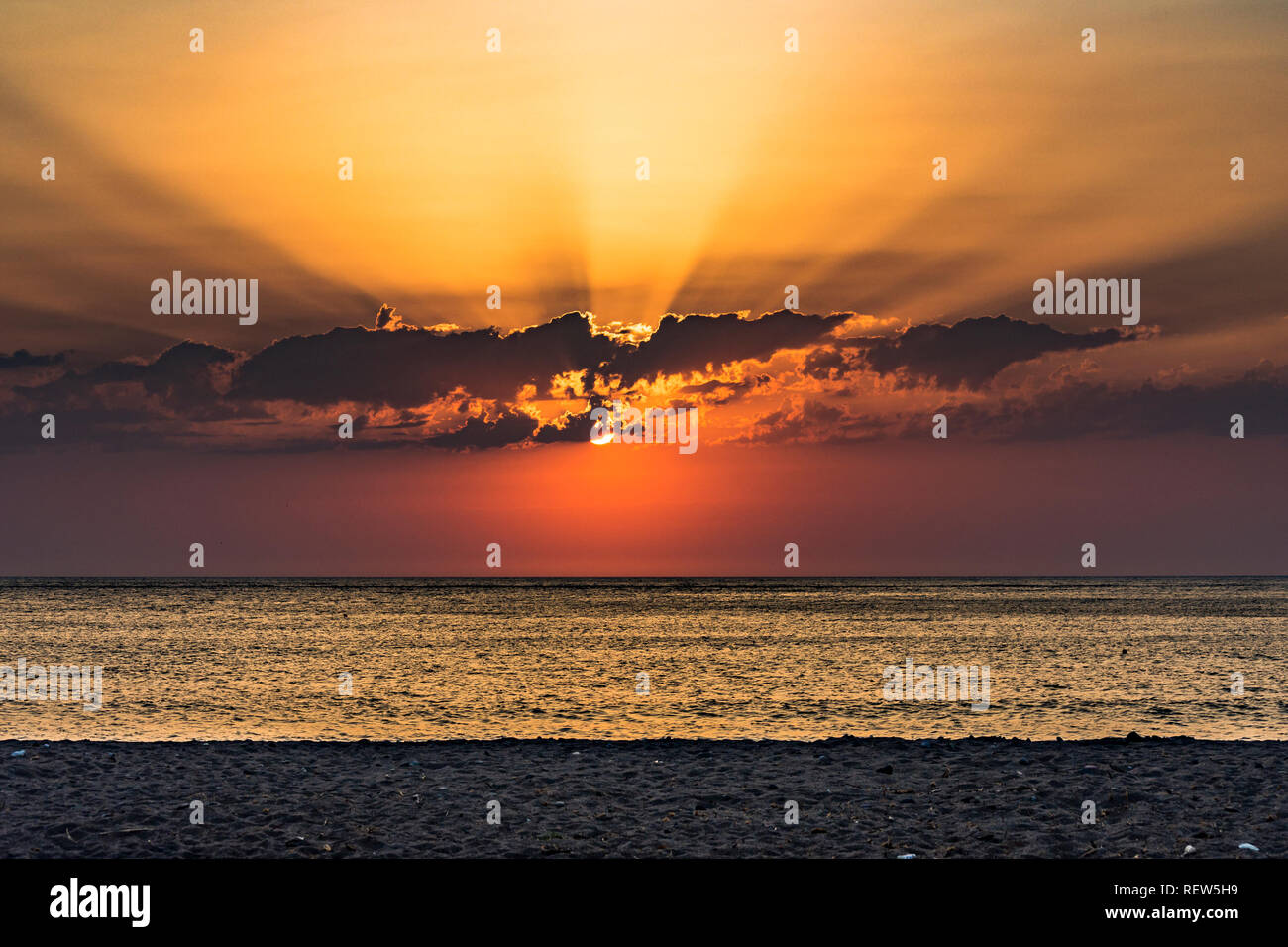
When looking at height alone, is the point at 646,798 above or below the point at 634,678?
above

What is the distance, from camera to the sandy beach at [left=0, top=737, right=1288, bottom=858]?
562 inches

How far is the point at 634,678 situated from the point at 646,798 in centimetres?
2395

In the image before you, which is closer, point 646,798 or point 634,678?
point 646,798

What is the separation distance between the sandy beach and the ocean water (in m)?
5.30

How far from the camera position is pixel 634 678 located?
40.5 metres

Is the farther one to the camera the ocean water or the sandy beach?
the ocean water

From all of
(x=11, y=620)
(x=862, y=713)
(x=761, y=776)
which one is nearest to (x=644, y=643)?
(x=862, y=713)

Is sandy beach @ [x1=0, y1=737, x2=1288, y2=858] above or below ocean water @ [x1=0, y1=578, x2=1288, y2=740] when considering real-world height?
above

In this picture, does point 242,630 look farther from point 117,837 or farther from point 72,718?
point 117,837

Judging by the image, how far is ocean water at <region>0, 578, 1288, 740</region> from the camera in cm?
2756

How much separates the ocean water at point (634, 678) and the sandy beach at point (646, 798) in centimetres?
530

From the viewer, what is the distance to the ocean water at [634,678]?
27562 millimetres

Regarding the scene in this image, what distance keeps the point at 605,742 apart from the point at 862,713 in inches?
453
